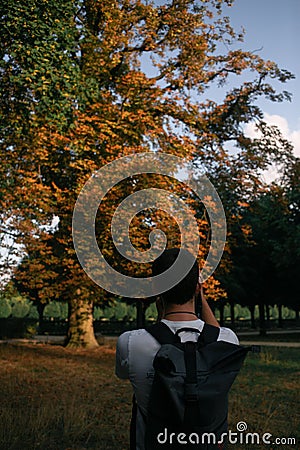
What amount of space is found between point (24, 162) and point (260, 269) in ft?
83.0

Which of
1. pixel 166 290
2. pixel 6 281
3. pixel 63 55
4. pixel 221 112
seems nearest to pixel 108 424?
pixel 166 290

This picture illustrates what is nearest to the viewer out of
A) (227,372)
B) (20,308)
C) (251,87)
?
(227,372)

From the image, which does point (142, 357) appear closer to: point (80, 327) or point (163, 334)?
point (163, 334)

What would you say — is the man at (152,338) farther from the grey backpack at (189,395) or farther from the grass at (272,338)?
the grass at (272,338)

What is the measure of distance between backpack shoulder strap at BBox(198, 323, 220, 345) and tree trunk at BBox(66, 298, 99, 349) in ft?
66.3

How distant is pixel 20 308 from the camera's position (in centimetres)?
5216

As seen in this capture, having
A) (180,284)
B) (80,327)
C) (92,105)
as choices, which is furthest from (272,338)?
→ (180,284)

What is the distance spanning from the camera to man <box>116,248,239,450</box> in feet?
9.20

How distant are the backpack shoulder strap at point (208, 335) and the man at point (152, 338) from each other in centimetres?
4

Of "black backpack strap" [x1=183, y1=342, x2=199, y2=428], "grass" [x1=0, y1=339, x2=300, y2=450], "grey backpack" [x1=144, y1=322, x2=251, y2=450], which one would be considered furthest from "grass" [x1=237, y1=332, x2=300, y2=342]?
"black backpack strap" [x1=183, y1=342, x2=199, y2=428]

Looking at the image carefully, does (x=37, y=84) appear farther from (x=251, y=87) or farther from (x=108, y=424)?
(x=251, y=87)

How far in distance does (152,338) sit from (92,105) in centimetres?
1668

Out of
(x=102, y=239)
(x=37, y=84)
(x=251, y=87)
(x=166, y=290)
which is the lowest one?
(x=166, y=290)

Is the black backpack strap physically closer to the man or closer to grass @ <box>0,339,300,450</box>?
the man
